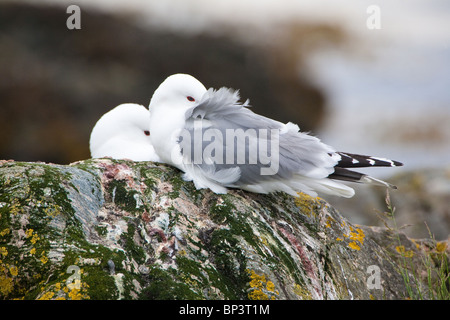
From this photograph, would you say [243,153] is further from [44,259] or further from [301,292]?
[44,259]

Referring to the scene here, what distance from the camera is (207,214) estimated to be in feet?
12.6

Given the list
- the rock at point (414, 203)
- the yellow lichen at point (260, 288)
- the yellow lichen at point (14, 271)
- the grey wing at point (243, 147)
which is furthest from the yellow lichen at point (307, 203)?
the rock at point (414, 203)

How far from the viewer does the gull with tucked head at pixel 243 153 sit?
4164mm

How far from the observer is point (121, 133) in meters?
6.15

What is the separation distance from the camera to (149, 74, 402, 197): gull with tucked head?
13.7 feet

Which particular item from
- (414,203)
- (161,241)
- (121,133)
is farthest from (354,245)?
(414,203)

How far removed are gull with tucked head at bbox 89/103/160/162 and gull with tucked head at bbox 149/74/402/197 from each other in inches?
63.1

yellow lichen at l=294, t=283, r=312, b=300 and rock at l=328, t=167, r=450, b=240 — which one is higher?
yellow lichen at l=294, t=283, r=312, b=300

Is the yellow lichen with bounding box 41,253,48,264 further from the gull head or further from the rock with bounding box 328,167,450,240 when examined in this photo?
the rock with bounding box 328,167,450,240

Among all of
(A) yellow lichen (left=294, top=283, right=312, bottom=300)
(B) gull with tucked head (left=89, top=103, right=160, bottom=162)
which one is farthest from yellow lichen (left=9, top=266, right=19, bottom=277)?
(B) gull with tucked head (left=89, top=103, right=160, bottom=162)

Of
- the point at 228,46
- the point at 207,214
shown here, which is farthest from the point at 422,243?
the point at 228,46

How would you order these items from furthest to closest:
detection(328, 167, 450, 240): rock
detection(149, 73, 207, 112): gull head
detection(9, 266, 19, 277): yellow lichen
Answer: detection(328, 167, 450, 240): rock < detection(149, 73, 207, 112): gull head < detection(9, 266, 19, 277): yellow lichen

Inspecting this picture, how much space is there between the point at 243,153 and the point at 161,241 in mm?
1013

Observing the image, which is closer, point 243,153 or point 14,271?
point 14,271
